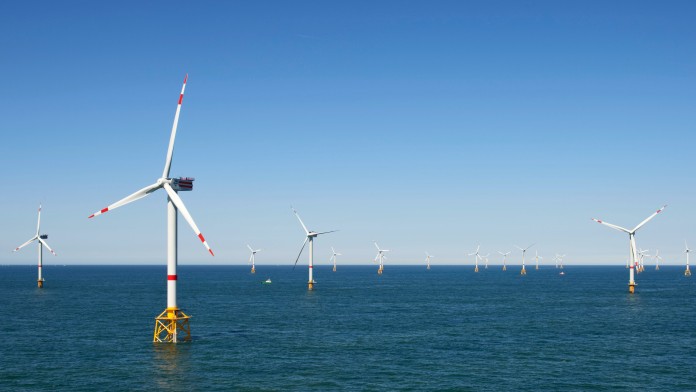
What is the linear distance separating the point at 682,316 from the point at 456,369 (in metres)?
85.7

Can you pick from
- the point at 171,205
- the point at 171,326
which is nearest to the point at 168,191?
the point at 171,205

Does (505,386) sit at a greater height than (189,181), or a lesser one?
lesser

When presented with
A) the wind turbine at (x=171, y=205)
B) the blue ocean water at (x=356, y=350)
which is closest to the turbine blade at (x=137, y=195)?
the wind turbine at (x=171, y=205)

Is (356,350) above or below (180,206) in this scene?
below

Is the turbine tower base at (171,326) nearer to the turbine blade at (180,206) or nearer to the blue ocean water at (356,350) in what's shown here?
the blue ocean water at (356,350)

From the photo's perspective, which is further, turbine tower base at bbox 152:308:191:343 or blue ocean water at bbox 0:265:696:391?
turbine tower base at bbox 152:308:191:343

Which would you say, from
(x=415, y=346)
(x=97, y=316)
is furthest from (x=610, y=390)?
(x=97, y=316)

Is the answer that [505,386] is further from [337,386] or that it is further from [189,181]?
[189,181]

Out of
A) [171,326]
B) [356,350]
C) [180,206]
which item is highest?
[180,206]

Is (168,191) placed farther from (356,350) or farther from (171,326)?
(356,350)

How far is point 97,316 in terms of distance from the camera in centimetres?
13525

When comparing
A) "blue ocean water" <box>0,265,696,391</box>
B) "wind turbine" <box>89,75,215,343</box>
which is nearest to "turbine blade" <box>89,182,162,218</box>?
"wind turbine" <box>89,75,215,343</box>

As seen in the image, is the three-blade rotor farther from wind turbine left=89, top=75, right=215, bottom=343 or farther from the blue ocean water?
the blue ocean water

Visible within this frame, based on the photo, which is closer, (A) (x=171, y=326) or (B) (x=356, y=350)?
(A) (x=171, y=326)
